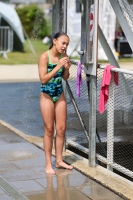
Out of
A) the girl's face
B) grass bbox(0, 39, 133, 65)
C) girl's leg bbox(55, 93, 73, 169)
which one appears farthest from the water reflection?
grass bbox(0, 39, 133, 65)

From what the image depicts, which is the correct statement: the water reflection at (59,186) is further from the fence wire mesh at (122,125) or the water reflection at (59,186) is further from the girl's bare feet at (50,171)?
the fence wire mesh at (122,125)

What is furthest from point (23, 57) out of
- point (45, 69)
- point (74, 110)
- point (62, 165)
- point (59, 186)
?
point (59, 186)

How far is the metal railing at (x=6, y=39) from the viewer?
81.0ft

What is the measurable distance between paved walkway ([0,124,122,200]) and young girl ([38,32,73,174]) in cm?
25

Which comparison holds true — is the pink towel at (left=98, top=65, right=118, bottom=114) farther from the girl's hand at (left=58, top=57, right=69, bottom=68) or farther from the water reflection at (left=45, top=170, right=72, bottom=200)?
the water reflection at (left=45, top=170, right=72, bottom=200)

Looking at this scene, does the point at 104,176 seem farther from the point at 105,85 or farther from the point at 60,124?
the point at 105,85

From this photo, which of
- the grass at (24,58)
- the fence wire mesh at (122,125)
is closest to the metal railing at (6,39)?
the grass at (24,58)

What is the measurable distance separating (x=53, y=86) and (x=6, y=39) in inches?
756

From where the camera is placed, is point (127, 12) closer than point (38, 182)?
No

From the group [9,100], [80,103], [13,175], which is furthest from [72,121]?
[9,100]

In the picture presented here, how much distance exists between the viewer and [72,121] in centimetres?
902

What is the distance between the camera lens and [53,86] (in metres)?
6.33

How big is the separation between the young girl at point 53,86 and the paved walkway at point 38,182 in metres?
0.25

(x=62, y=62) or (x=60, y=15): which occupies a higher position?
(x=60, y=15)
